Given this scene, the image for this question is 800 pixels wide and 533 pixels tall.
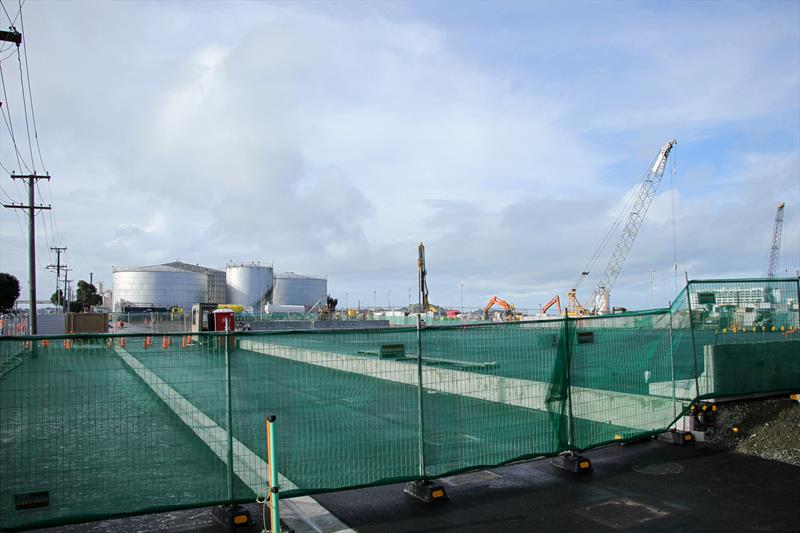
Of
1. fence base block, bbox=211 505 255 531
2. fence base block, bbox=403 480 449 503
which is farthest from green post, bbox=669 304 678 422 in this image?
fence base block, bbox=211 505 255 531

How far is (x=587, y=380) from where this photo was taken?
8.18m

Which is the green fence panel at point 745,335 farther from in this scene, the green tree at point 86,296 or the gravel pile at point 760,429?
the green tree at point 86,296

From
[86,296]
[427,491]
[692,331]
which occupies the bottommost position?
[427,491]

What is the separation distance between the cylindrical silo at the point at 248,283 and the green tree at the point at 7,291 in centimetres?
3612

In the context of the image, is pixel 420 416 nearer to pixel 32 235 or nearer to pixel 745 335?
pixel 745 335

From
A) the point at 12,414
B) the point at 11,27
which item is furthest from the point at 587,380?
the point at 11,27

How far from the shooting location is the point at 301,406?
251 inches

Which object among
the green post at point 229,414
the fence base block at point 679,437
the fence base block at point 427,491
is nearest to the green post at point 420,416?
the fence base block at point 427,491

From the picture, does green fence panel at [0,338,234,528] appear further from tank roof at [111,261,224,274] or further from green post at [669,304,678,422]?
tank roof at [111,261,224,274]

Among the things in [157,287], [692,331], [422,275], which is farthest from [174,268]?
[692,331]

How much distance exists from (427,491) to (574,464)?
87.9 inches

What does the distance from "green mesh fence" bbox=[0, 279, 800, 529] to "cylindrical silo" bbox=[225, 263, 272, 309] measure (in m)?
110

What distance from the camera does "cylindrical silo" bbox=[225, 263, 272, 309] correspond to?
114250 millimetres

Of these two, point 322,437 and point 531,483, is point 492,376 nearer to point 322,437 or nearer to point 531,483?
point 531,483
